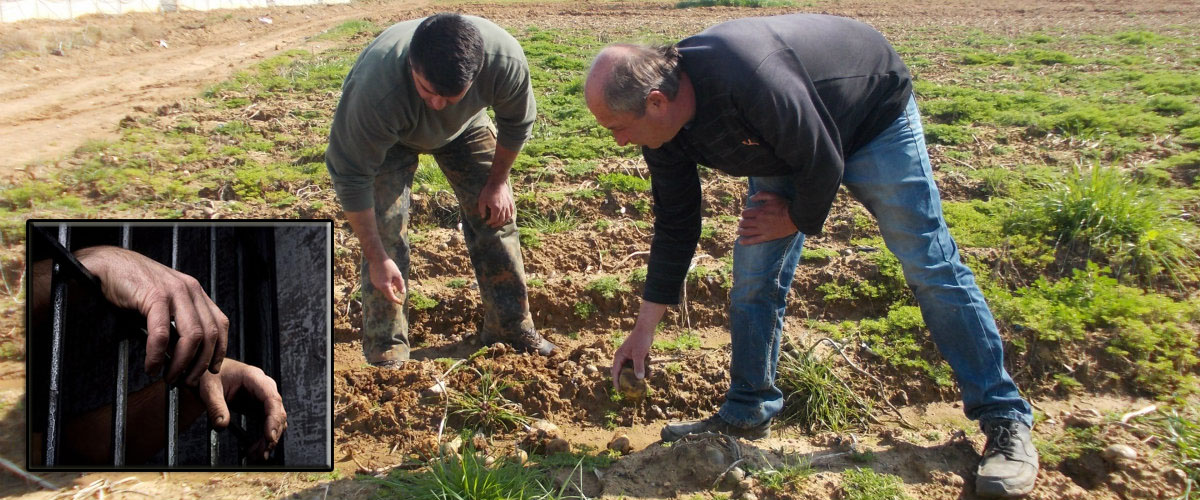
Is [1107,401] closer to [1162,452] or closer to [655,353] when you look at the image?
[1162,452]

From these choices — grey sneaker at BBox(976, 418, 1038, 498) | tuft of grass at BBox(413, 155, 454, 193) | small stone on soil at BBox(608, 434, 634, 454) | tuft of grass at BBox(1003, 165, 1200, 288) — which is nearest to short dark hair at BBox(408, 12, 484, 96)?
small stone on soil at BBox(608, 434, 634, 454)

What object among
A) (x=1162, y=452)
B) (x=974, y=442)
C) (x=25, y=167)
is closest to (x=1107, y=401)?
(x=1162, y=452)

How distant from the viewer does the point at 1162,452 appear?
10.4 ft

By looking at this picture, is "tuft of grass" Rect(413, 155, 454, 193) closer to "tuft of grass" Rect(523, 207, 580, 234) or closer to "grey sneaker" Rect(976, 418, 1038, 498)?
"tuft of grass" Rect(523, 207, 580, 234)

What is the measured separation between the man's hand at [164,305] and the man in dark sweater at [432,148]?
4.41 feet

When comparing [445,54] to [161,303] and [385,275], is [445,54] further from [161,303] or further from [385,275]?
[161,303]

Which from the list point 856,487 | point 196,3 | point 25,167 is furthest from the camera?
point 196,3

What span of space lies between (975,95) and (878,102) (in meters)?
5.91

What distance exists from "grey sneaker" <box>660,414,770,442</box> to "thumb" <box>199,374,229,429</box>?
6.26 ft

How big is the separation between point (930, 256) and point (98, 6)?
15.3 metres

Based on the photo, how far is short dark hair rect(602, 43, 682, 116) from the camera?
245 cm

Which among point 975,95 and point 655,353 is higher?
point 975,95

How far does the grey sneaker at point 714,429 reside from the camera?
11.0 ft

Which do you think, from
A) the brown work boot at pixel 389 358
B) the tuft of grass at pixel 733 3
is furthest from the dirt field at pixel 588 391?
the tuft of grass at pixel 733 3
